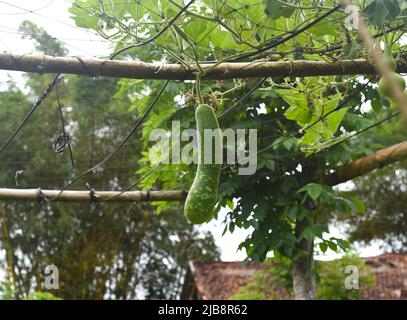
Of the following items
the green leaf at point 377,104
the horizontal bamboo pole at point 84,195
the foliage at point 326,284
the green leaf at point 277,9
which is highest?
the green leaf at point 377,104

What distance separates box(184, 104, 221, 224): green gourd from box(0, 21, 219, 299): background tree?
14.7 ft

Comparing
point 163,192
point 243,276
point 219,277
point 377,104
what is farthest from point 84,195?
point 219,277

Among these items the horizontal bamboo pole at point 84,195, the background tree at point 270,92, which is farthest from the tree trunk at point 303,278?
the horizontal bamboo pole at point 84,195

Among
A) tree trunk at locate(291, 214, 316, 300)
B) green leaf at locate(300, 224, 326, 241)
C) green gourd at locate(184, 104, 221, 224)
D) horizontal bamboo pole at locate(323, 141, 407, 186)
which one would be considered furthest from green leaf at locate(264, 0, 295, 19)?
tree trunk at locate(291, 214, 316, 300)

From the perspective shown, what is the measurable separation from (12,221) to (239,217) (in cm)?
461

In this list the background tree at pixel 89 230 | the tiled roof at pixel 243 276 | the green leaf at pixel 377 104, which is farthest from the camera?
the background tree at pixel 89 230

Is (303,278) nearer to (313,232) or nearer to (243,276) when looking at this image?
(313,232)

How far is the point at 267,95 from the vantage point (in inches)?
91.0

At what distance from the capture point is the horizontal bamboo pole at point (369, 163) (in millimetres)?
2438

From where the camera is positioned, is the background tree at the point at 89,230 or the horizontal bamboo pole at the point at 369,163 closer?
the horizontal bamboo pole at the point at 369,163

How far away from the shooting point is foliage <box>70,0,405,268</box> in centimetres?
124

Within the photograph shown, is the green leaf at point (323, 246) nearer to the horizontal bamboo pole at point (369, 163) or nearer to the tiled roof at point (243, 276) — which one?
Result: the horizontal bamboo pole at point (369, 163)

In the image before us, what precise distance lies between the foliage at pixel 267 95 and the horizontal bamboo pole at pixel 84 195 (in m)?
0.13

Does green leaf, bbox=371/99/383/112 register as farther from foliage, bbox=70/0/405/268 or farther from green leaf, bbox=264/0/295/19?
green leaf, bbox=264/0/295/19
